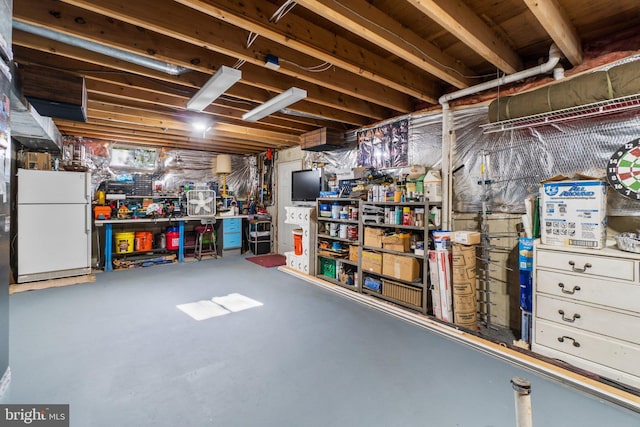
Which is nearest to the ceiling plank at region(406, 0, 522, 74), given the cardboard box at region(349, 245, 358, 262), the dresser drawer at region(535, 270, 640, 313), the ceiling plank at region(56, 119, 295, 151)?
the dresser drawer at region(535, 270, 640, 313)

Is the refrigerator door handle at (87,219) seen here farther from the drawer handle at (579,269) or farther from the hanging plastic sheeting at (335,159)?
the drawer handle at (579,269)

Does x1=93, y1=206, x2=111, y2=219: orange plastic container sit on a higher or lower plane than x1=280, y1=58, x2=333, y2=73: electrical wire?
lower

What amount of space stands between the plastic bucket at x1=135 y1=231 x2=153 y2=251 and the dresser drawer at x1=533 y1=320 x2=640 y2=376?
6095 millimetres

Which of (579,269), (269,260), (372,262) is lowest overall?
(269,260)

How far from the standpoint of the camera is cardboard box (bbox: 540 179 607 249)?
2.09 metres

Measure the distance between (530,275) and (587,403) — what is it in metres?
0.93

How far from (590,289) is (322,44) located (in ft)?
8.85

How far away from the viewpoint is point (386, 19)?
2131 mm

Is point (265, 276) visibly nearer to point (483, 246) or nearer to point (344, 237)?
point (344, 237)

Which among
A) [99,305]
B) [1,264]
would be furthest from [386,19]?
[99,305]

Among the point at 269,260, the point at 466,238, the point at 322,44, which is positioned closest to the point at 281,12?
the point at 322,44

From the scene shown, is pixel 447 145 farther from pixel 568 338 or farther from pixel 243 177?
pixel 243 177

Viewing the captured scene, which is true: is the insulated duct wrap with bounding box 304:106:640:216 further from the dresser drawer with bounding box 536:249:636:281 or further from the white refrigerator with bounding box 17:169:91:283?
the white refrigerator with bounding box 17:169:91:283

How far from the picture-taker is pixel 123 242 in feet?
17.7
